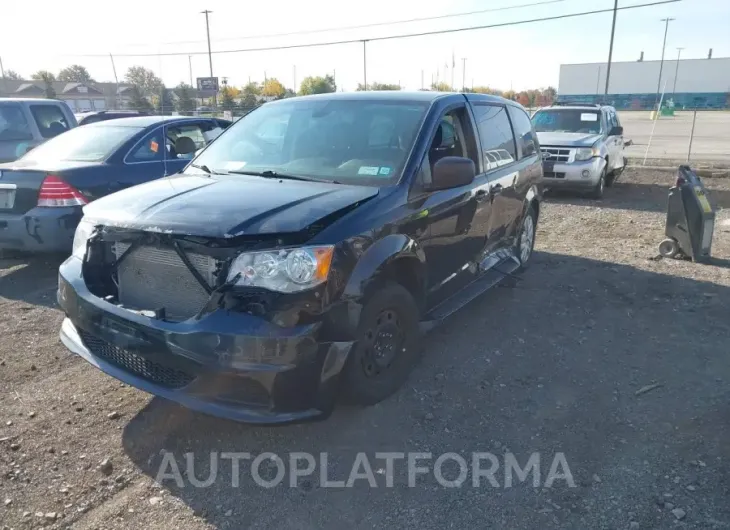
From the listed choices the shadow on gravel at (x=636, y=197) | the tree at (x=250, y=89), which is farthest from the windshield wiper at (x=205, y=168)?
the tree at (x=250, y=89)

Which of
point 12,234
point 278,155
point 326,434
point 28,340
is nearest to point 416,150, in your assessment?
point 278,155

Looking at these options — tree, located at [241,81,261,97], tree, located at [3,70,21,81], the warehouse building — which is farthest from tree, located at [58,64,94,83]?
the warehouse building

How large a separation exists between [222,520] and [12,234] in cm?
460

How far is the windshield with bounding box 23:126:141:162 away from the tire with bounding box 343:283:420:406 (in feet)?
14.4

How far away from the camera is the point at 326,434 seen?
11.2 ft

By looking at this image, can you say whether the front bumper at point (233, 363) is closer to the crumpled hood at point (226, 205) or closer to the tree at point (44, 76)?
the crumpled hood at point (226, 205)

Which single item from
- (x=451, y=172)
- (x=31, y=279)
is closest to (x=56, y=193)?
(x=31, y=279)

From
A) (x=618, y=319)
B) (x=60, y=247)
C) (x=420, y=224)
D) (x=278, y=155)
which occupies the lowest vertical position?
(x=618, y=319)

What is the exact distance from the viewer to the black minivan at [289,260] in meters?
2.88

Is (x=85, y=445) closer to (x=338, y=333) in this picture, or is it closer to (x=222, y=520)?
(x=222, y=520)

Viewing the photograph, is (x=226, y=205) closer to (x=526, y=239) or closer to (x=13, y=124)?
(x=526, y=239)

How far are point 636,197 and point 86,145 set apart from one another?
1055 cm

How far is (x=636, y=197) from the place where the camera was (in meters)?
12.3

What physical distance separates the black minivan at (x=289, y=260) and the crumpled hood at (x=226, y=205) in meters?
0.01
